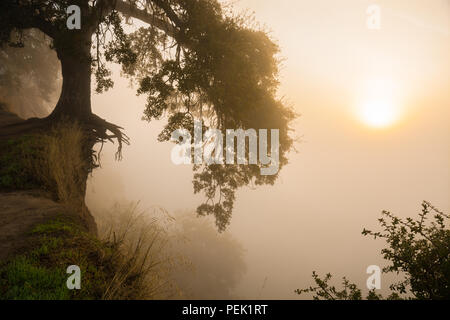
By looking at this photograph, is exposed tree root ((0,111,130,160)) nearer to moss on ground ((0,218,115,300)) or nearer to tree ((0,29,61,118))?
moss on ground ((0,218,115,300))

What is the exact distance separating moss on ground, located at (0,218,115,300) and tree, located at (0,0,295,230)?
3766 millimetres

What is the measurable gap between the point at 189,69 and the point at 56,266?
5.02 m

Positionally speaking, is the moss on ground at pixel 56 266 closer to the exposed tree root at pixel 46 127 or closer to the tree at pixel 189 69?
the tree at pixel 189 69

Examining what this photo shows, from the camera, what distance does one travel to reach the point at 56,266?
8.64ft

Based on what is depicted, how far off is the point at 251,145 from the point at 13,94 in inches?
933

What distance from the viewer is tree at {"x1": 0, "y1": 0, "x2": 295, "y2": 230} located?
6.32m

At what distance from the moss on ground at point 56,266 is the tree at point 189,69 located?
148 inches

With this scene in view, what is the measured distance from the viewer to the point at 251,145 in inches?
317

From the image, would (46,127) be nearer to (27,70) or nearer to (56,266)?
(56,266)

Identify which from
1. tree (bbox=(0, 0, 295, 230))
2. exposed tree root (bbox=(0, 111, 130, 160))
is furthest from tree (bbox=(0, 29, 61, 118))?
tree (bbox=(0, 0, 295, 230))

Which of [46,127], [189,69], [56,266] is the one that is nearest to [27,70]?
[46,127]

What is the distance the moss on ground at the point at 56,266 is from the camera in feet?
7.32

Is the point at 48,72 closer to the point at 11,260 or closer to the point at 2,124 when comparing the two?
the point at 2,124

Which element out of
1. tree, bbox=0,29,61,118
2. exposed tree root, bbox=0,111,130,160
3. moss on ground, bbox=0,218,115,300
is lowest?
moss on ground, bbox=0,218,115,300
